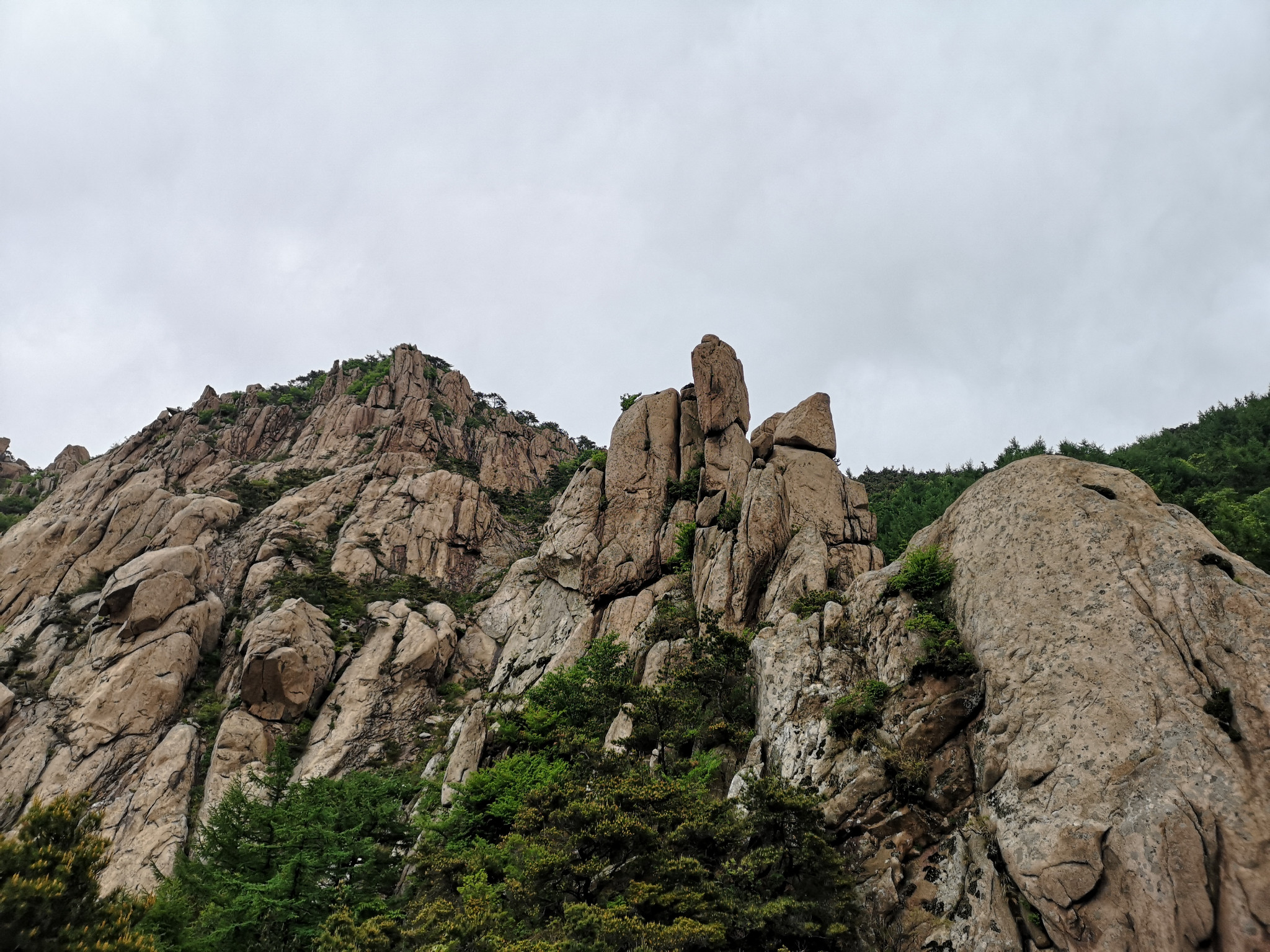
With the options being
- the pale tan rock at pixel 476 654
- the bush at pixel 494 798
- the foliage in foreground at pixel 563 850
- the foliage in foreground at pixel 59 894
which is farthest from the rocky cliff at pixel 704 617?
the foliage in foreground at pixel 59 894

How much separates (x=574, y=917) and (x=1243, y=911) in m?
12.7

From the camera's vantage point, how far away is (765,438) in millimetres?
40625

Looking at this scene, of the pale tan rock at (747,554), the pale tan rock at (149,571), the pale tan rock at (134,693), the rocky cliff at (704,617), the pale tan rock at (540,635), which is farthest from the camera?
the pale tan rock at (149,571)

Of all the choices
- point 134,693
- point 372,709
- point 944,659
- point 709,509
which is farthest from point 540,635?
point 944,659

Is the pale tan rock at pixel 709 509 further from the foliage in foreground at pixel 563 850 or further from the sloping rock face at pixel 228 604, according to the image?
the sloping rock face at pixel 228 604

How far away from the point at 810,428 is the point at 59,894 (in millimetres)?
35129

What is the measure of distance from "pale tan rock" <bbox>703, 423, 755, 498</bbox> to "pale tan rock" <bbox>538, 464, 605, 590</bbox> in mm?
8242

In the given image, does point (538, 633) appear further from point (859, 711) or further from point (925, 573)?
point (925, 573)

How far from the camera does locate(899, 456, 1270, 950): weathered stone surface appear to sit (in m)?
11.6

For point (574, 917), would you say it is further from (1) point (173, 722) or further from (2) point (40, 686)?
(2) point (40, 686)

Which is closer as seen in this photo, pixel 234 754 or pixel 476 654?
pixel 234 754

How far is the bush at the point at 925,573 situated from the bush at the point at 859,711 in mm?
3396

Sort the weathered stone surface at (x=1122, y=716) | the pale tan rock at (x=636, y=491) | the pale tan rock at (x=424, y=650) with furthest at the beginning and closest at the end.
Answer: the pale tan rock at (x=424, y=650) → the pale tan rock at (x=636, y=491) → the weathered stone surface at (x=1122, y=716)

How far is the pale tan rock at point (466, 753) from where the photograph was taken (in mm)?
31141
